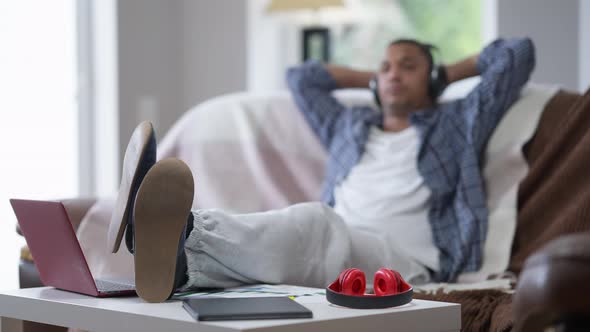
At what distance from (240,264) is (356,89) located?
4.52 feet

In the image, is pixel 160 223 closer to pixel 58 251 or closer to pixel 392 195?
pixel 58 251

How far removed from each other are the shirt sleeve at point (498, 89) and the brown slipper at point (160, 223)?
3.53 ft

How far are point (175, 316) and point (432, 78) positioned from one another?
1.40 m

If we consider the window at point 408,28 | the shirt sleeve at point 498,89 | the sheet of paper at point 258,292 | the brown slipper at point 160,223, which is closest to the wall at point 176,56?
the window at point 408,28

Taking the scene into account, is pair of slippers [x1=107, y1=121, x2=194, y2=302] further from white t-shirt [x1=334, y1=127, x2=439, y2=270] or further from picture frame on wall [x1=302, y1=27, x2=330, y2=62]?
picture frame on wall [x1=302, y1=27, x2=330, y2=62]

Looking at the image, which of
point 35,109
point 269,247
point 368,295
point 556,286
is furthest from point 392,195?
point 35,109

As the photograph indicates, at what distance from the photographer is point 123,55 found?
11.0 ft

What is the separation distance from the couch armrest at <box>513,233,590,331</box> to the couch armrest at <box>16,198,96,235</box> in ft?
4.05

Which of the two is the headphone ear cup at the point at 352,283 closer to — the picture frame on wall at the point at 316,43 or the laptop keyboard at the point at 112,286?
the laptop keyboard at the point at 112,286

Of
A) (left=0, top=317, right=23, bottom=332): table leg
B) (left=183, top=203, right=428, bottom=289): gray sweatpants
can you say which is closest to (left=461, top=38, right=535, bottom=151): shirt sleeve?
(left=183, top=203, right=428, bottom=289): gray sweatpants

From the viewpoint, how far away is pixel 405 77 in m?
2.31

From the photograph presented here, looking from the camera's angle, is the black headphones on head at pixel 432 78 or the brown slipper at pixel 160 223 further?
the black headphones on head at pixel 432 78

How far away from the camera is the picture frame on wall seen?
12.5ft

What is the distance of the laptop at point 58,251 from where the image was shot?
129cm
